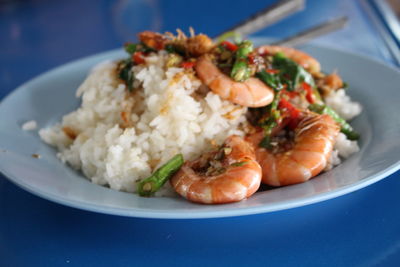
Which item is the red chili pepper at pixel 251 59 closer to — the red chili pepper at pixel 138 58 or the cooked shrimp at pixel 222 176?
the cooked shrimp at pixel 222 176

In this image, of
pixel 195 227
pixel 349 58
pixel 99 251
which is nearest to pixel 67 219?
pixel 99 251

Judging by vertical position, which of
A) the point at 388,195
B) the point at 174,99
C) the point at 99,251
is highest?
the point at 174,99

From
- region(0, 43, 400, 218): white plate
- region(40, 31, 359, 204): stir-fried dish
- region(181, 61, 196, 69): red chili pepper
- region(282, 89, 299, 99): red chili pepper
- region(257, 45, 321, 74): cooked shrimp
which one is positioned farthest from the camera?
region(257, 45, 321, 74): cooked shrimp

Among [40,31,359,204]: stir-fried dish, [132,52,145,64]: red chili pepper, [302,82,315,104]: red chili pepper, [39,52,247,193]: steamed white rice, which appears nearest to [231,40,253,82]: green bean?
[40,31,359,204]: stir-fried dish

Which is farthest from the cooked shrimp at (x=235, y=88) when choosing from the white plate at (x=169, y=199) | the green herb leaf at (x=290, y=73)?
the white plate at (x=169, y=199)

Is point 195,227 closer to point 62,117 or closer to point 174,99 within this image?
point 174,99

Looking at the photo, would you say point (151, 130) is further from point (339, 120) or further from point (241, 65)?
point (339, 120)

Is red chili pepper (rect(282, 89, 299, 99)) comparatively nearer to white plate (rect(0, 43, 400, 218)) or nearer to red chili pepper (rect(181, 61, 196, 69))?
white plate (rect(0, 43, 400, 218))
